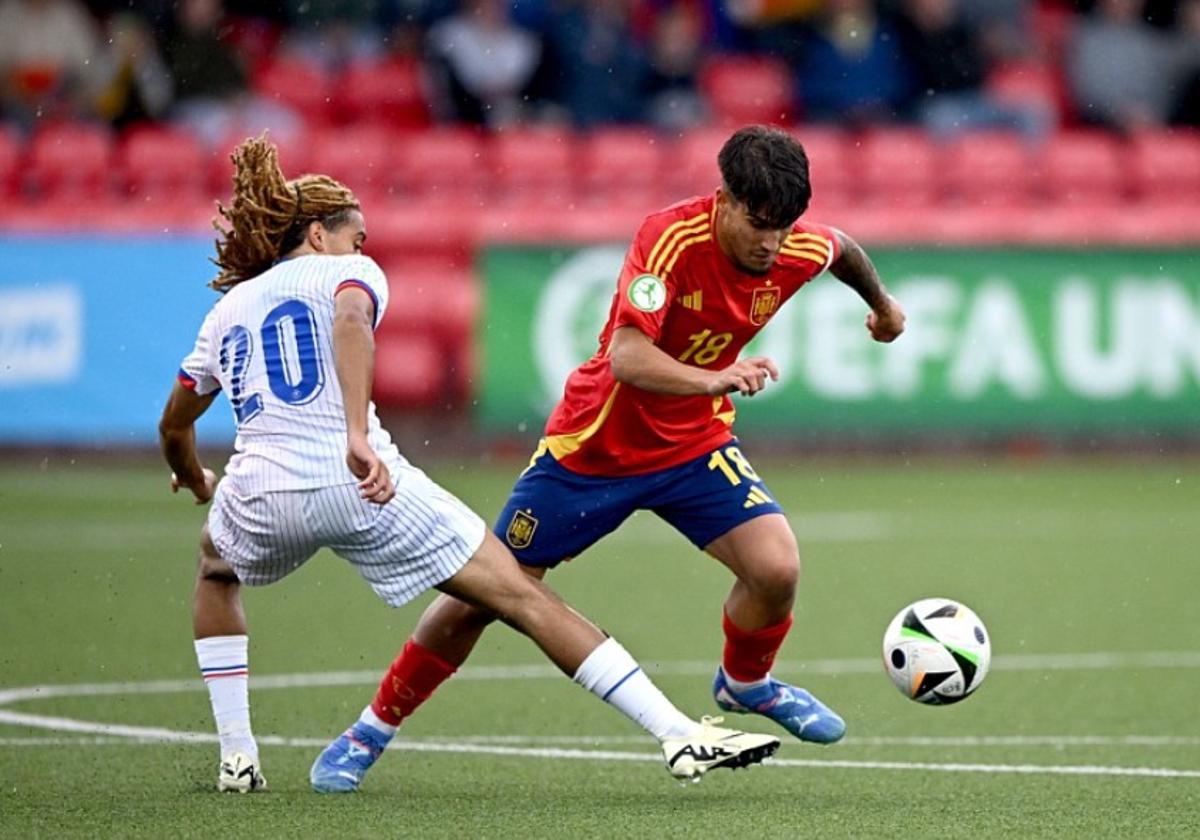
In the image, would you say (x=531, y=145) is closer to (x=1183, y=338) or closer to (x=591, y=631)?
(x=1183, y=338)

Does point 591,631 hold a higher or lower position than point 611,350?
lower

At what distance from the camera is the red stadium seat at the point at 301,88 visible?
17.9 meters

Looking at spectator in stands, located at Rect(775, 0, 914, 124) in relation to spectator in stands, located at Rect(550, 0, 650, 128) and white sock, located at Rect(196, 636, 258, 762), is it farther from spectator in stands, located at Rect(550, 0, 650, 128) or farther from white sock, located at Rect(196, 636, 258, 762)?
white sock, located at Rect(196, 636, 258, 762)

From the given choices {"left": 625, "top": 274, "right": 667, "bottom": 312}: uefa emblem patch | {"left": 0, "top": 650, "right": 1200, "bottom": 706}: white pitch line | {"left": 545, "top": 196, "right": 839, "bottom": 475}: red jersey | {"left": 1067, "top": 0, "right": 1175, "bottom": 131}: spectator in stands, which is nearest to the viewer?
{"left": 625, "top": 274, "right": 667, "bottom": 312}: uefa emblem patch

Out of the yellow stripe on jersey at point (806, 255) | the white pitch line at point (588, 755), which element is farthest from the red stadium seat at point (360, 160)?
the yellow stripe on jersey at point (806, 255)

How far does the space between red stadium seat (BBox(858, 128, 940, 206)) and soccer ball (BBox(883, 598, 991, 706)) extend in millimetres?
9850

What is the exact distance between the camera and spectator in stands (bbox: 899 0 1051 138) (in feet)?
57.5

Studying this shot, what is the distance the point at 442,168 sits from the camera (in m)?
Result: 16.7

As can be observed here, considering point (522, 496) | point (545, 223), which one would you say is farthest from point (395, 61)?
point (522, 496)

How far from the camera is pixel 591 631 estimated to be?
618cm

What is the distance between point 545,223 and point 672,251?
9009 mm

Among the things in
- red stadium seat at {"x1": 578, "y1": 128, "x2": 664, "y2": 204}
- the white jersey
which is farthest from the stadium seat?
the white jersey

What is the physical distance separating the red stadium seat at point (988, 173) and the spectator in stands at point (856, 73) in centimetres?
91

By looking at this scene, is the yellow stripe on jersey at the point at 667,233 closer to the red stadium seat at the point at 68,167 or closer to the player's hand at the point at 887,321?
the player's hand at the point at 887,321
